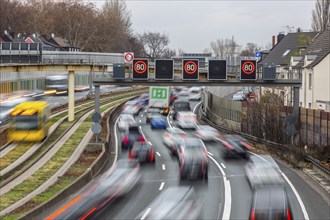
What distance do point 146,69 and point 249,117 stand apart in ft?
49.0

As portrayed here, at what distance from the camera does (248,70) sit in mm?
44219

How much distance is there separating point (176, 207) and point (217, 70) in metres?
24.0

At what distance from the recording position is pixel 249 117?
54.8 meters

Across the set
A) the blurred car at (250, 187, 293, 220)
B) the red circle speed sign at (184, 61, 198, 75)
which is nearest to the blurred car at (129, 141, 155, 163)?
the red circle speed sign at (184, 61, 198, 75)

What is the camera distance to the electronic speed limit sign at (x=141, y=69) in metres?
44.6

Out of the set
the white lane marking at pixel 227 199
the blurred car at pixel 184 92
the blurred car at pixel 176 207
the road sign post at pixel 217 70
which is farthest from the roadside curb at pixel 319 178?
the blurred car at pixel 184 92

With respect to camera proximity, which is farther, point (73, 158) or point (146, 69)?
point (146, 69)

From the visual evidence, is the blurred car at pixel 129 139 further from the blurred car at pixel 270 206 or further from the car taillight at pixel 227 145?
the blurred car at pixel 270 206

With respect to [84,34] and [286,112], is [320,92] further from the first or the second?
[84,34]

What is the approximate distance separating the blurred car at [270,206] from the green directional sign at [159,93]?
49160mm

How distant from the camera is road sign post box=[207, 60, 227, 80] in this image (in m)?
44.7

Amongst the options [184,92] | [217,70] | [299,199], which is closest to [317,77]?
[217,70]

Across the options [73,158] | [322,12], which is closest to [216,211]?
[73,158]

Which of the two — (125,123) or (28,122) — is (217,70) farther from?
(125,123)
